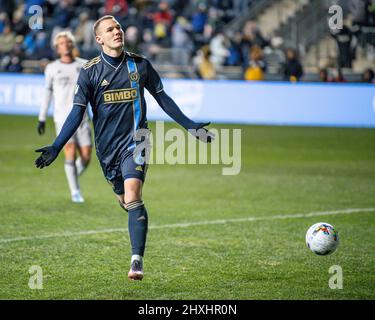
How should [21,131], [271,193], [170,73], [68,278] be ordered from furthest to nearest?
[170,73], [21,131], [271,193], [68,278]

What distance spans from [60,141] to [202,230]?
11.2 ft

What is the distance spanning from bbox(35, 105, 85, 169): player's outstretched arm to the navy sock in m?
0.83

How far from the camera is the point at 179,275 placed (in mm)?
8281

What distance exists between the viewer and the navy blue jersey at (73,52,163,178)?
8148 millimetres

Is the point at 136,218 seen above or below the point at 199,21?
below

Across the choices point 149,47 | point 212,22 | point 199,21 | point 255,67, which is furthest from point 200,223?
point 212,22

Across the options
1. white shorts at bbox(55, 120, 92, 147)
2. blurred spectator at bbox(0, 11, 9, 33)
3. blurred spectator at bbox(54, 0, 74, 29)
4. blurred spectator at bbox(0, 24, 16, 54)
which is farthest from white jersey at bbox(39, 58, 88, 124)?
blurred spectator at bbox(0, 11, 9, 33)

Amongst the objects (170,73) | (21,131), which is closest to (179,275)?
(21,131)

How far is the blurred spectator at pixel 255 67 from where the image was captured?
82.7ft

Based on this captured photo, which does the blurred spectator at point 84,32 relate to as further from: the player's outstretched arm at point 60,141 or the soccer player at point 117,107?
the player's outstretched arm at point 60,141

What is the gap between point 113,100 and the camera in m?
8.16

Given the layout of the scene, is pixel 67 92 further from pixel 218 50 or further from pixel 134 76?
pixel 218 50

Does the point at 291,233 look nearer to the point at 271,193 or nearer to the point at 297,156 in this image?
the point at 271,193

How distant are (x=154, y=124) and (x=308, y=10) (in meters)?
8.05
